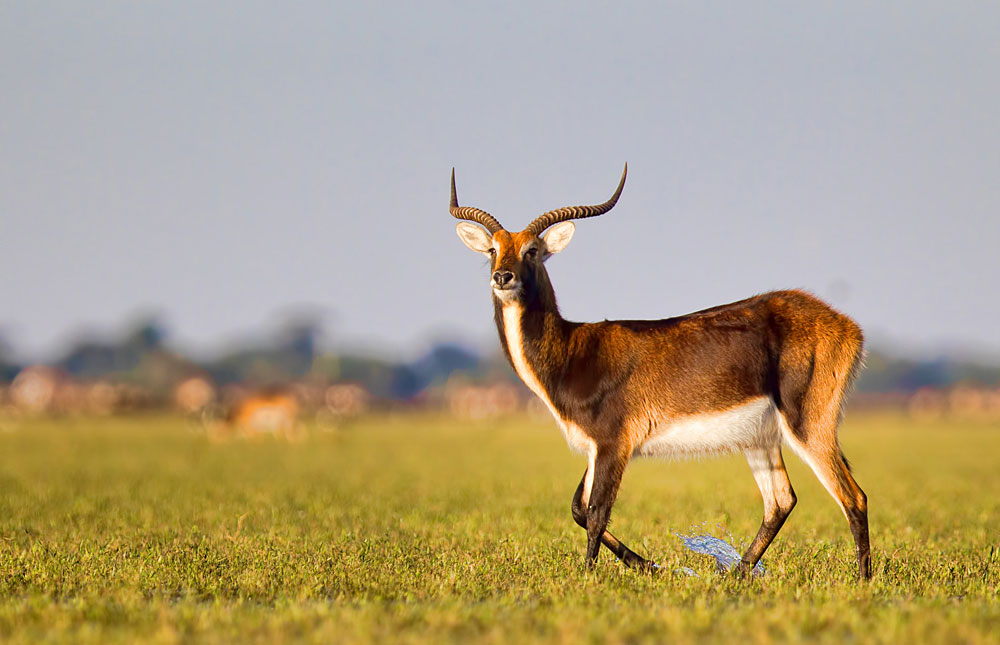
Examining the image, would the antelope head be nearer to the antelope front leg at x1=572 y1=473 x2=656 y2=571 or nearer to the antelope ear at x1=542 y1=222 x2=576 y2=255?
the antelope ear at x1=542 y1=222 x2=576 y2=255

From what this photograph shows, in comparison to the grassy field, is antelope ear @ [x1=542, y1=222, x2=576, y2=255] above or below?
above

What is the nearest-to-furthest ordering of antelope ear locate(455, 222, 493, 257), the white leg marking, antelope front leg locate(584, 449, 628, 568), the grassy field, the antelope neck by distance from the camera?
the grassy field → antelope front leg locate(584, 449, 628, 568) → the white leg marking → the antelope neck → antelope ear locate(455, 222, 493, 257)

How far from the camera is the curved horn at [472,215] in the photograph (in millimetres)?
9594

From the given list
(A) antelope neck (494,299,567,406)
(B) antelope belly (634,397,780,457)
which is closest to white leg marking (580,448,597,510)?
(B) antelope belly (634,397,780,457)

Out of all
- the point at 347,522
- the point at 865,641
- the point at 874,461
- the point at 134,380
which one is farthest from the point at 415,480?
Answer: the point at 134,380

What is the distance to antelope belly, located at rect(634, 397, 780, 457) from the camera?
8.66 meters

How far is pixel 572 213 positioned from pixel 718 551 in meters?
3.29

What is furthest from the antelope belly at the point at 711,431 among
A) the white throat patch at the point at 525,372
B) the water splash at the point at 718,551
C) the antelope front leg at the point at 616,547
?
the water splash at the point at 718,551

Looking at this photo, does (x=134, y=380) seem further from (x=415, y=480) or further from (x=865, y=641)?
(x=865, y=641)

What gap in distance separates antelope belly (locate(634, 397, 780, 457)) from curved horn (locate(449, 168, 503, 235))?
2.38 meters

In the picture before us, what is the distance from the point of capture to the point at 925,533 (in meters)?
11.6

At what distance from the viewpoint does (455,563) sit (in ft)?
28.7

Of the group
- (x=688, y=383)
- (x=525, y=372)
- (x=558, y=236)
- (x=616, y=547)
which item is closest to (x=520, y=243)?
(x=558, y=236)

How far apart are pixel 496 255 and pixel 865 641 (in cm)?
468
